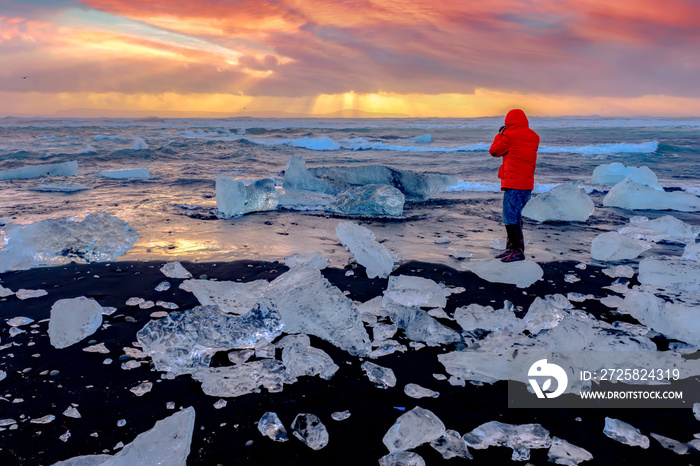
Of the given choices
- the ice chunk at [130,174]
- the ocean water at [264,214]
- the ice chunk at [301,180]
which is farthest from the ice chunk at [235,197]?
the ice chunk at [130,174]

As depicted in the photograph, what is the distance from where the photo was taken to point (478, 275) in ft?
12.1

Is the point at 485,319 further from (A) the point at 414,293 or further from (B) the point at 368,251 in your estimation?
(B) the point at 368,251

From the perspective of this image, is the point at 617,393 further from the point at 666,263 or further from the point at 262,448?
the point at 666,263

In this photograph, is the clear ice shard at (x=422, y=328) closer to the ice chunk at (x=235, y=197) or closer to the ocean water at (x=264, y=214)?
the ocean water at (x=264, y=214)

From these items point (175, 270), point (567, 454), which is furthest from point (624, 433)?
point (175, 270)

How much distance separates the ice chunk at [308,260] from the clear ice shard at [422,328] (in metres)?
1.14

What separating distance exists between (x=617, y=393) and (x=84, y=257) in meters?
4.14

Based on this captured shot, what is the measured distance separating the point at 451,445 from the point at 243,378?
1.06 meters

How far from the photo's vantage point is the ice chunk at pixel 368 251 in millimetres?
3672

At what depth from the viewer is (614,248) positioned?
13.7 feet

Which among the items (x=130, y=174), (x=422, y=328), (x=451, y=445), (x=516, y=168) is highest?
(x=516, y=168)

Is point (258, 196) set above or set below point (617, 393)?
above

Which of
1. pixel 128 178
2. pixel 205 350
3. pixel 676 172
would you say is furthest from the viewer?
pixel 676 172

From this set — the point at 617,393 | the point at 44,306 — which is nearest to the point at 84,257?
the point at 44,306
